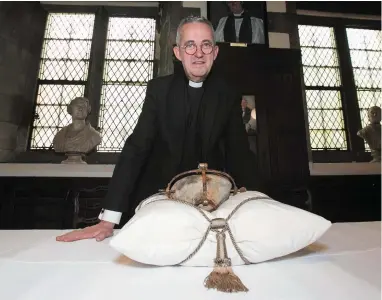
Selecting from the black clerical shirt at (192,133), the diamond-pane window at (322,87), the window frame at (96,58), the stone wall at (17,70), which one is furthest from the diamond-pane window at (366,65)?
the stone wall at (17,70)

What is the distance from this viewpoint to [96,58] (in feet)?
10.4

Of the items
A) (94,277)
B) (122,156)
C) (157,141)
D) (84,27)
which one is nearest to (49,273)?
(94,277)

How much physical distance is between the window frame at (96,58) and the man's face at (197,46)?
83.3 inches

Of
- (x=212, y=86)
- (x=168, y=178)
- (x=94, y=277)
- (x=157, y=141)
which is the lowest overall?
(x=94, y=277)

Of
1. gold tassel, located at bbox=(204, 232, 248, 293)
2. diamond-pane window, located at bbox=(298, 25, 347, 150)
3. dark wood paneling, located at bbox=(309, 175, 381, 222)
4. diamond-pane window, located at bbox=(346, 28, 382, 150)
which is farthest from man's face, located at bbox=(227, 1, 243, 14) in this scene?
gold tassel, located at bbox=(204, 232, 248, 293)

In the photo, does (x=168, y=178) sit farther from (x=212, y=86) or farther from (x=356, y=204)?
(x=356, y=204)

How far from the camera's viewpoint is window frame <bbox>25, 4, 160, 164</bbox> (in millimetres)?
2848

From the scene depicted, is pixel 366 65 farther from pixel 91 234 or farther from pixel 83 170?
pixel 91 234

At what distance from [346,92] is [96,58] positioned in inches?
126

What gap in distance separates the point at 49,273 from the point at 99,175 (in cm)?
200

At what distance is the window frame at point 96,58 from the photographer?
9.34 ft

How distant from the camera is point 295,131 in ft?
8.61

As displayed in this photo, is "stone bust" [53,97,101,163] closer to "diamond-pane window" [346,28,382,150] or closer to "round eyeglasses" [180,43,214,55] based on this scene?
"round eyeglasses" [180,43,214,55]

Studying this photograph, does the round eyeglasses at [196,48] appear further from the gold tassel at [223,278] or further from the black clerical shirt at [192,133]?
the gold tassel at [223,278]
